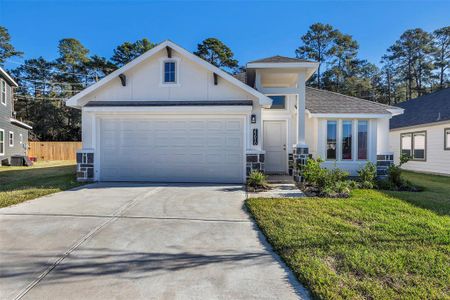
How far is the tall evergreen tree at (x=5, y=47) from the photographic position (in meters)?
33.7

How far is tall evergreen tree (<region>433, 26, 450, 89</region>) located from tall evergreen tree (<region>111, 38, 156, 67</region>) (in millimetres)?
35924

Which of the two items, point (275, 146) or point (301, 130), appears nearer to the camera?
point (301, 130)

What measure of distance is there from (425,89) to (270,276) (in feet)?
140

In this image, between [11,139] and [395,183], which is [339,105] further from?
[11,139]

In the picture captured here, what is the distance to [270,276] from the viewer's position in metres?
3.24

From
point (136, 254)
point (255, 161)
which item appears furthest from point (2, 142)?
point (136, 254)

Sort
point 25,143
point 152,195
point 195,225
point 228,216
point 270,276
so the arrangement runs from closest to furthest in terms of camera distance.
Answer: point 270,276 < point 195,225 < point 228,216 < point 152,195 < point 25,143

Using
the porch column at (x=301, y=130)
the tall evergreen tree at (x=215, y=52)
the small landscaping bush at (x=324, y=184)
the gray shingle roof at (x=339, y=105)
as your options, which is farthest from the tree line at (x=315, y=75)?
the small landscaping bush at (x=324, y=184)

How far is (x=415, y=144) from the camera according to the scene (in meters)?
15.0

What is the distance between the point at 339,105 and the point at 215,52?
24.9 m

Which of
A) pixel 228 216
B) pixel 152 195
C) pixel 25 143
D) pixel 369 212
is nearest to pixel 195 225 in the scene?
pixel 228 216

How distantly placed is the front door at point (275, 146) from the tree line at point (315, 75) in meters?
23.9

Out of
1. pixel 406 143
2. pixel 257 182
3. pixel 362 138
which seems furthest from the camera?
pixel 406 143

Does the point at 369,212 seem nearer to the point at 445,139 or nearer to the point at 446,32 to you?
the point at 445,139
